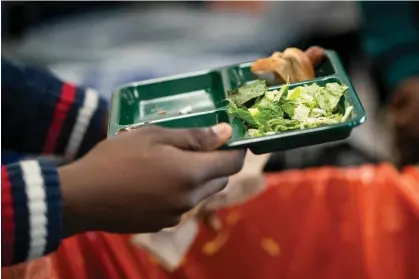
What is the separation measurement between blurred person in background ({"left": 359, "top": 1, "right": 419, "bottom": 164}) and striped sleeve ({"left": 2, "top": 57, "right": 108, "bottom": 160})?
33 centimetres

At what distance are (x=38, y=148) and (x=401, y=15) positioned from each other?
46 cm

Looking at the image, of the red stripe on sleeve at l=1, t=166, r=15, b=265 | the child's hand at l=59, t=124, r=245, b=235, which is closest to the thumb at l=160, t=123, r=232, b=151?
the child's hand at l=59, t=124, r=245, b=235

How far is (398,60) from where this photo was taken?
0.88m

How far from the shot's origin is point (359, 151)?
847mm

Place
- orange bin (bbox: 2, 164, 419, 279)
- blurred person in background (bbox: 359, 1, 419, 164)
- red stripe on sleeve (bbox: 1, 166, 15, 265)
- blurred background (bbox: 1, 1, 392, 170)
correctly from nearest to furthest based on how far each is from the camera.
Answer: red stripe on sleeve (bbox: 1, 166, 15, 265) < orange bin (bbox: 2, 164, 419, 279) < blurred person in background (bbox: 359, 1, 419, 164) < blurred background (bbox: 1, 1, 392, 170)

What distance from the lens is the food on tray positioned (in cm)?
53

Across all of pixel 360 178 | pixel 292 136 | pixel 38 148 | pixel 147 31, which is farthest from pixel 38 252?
pixel 147 31

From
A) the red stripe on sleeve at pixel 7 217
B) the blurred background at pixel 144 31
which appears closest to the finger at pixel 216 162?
the red stripe on sleeve at pixel 7 217

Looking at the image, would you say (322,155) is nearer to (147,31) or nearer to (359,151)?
(359,151)

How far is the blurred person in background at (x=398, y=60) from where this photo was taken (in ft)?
Answer: 2.68

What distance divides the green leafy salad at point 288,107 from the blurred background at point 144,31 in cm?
51

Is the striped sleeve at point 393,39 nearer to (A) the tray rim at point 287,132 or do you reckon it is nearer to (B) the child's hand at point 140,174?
(A) the tray rim at point 287,132

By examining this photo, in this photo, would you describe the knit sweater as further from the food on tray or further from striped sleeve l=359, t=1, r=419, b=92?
striped sleeve l=359, t=1, r=419, b=92

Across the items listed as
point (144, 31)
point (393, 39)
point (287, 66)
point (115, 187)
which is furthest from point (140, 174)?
point (144, 31)
